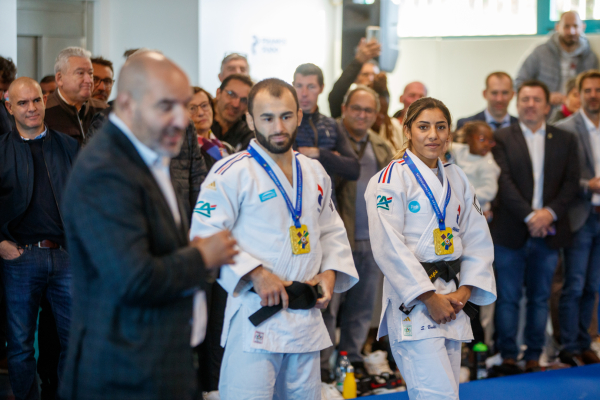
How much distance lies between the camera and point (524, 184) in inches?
159

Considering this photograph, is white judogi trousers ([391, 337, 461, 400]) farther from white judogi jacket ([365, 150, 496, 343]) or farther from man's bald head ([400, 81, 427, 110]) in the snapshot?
man's bald head ([400, 81, 427, 110])

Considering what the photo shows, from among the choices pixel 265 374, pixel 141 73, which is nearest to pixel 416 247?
pixel 265 374

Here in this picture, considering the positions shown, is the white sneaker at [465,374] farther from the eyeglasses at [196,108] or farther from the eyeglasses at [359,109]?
the eyeglasses at [196,108]

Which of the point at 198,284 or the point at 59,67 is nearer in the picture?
the point at 198,284

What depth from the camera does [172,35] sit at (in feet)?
19.2

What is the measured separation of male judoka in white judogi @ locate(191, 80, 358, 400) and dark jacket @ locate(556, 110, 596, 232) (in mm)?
2673

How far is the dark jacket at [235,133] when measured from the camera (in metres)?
3.69

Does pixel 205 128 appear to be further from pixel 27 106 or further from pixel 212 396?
pixel 212 396

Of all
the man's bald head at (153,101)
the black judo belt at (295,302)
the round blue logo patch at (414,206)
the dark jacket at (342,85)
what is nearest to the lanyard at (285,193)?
the black judo belt at (295,302)

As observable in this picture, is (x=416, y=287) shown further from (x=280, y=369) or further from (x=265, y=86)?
(x=265, y=86)

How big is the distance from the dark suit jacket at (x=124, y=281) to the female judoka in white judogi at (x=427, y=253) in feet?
3.80

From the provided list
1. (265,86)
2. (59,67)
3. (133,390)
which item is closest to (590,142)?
(265,86)

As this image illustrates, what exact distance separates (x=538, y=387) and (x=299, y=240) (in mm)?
2062

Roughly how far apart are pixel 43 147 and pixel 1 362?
1.65 metres
